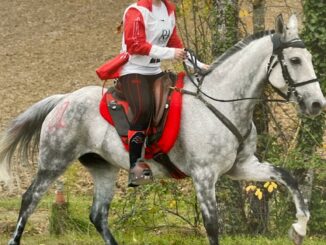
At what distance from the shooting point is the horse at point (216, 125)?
6332mm

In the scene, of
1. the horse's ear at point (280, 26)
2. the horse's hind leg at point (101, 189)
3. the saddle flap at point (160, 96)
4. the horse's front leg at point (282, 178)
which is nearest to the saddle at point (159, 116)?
the saddle flap at point (160, 96)

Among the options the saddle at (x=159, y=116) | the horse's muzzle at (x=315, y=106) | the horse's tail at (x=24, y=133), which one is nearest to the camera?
the horse's muzzle at (x=315, y=106)

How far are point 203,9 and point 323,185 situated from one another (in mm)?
2712

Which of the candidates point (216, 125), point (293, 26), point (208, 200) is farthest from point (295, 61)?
point (208, 200)

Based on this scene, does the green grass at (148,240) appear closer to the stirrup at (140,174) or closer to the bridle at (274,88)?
the stirrup at (140,174)

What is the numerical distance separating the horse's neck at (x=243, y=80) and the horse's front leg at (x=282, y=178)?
404 millimetres

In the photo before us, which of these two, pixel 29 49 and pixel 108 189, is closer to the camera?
pixel 108 189

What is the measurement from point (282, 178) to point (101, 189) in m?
2.08

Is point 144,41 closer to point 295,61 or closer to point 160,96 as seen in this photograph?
point 160,96

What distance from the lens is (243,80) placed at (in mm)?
6641

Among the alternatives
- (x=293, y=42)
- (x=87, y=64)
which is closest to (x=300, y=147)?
(x=293, y=42)

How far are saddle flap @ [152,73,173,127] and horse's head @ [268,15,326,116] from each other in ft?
3.18

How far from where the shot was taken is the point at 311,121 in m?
8.84

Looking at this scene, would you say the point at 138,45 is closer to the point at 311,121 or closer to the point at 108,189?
the point at 108,189
